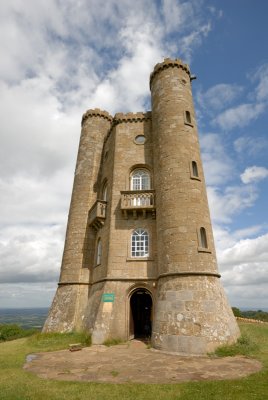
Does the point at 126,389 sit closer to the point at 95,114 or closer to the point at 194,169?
the point at 194,169

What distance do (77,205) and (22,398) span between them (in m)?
16.9

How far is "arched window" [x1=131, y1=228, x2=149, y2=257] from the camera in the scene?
60.5 feet

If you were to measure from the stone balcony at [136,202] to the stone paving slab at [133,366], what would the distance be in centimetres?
858

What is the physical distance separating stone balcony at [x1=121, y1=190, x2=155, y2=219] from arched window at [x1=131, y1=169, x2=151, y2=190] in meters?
1.61

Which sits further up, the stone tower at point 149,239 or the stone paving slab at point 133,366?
the stone tower at point 149,239

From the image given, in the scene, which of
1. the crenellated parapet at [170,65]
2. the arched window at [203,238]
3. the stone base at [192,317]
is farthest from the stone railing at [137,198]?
the crenellated parapet at [170,65]

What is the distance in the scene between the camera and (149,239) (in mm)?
18578

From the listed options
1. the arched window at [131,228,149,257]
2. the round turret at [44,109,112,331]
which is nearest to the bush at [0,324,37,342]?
the round turret at [44,109,112,331]

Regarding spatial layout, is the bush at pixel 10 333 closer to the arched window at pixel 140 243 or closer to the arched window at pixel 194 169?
the arched window at pixel 140 243

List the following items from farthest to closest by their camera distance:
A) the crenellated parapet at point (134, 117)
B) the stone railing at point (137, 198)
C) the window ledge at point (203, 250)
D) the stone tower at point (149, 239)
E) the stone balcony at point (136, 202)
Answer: the crenellated parapet at point (134, 117), the stone railing at point (137, 198), the stone balcony at point (136, 202), the window ledge at point (203, 250), the stone tower at point (149, 239)

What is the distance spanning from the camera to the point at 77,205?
23516 millimetres

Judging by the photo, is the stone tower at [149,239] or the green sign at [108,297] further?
the green sign at [108,297]

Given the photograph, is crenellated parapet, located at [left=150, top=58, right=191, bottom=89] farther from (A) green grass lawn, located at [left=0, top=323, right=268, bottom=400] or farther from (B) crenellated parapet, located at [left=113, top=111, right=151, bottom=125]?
(A) green grass lawn, located at [left=0, top=323, right=268, bottom=400]

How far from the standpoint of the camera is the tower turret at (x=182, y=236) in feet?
45.5
